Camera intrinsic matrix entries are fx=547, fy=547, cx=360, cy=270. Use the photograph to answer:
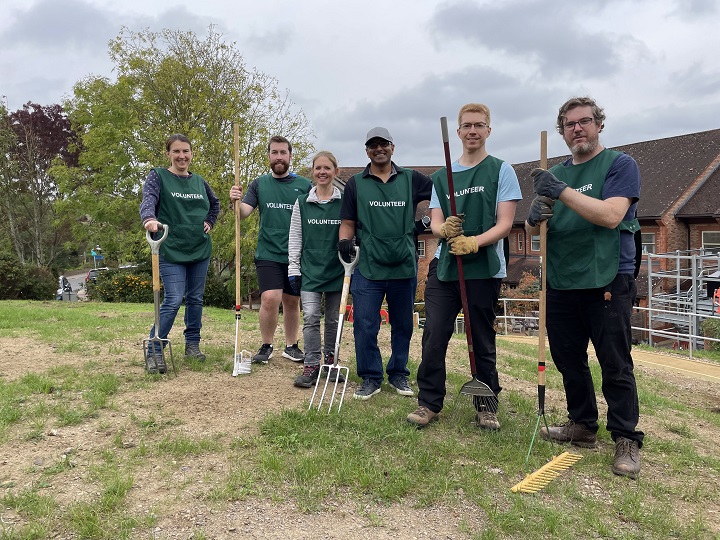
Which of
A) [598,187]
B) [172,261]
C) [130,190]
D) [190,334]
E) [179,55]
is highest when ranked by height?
[179,55]

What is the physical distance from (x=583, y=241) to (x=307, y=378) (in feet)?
8.87

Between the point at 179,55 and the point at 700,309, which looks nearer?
the point at 700,309

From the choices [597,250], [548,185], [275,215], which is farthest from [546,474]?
[275,215]

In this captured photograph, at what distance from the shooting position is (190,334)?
5973mm

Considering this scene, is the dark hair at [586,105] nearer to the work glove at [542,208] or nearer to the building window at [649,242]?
the work glove at [542,208]

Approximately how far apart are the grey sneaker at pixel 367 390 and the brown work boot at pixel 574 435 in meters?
1.46

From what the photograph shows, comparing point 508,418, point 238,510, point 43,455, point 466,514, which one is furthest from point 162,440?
point 508,418

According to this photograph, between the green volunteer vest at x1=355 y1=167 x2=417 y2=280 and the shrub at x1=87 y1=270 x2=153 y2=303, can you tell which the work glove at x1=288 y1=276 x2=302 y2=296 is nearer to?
the green volunteer vest at x1=355 y1=167 x2=417 y2=280

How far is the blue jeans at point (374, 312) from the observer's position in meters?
4.76

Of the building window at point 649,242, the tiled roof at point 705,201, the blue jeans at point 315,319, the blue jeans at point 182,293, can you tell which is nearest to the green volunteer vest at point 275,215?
the blue jeans at point 315,319

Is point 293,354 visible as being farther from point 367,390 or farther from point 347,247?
point 347,247

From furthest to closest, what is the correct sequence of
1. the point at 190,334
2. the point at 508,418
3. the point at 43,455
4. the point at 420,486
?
the point at 190,334 → the point at 508,418 → the point at 43,455 → the point at 420,486

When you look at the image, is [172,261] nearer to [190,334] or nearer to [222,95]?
[190,334]

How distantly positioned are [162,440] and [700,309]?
777 inches
